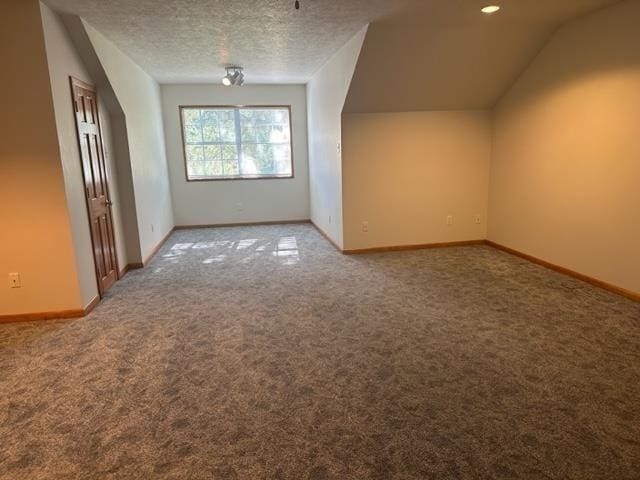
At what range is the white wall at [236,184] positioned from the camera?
6.86 meters

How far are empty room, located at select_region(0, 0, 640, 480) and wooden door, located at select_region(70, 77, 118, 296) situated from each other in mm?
34

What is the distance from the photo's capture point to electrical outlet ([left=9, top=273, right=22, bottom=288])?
3270 mm

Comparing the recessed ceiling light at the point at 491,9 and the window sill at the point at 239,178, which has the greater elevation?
the recessed ceiling light at the point at 491,9

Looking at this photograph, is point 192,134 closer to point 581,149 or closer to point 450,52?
point 450,52

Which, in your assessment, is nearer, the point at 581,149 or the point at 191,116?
the point at 581,149

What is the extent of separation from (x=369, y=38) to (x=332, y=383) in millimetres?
3167

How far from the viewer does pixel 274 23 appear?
11.8ft

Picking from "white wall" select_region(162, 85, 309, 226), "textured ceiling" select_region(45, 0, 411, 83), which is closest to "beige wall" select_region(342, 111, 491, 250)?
"textured ceiling" select_region(45, 0, 411, 83)

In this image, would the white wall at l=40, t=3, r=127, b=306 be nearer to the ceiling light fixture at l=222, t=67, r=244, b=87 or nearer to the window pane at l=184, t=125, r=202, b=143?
the ceiling light fixture at l=222, t=67, r=244, b=87

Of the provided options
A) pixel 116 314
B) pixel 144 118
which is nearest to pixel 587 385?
pixel 116 314

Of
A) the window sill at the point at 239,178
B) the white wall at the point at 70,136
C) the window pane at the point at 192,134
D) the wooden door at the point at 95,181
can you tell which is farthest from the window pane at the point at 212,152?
the white wall at the point at 70,136

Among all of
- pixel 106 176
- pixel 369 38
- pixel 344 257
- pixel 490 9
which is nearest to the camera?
pixel 490 9

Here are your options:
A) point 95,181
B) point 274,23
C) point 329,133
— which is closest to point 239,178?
point 329,133

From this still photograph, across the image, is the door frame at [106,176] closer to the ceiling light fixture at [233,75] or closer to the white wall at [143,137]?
the white wall at [143,137]
